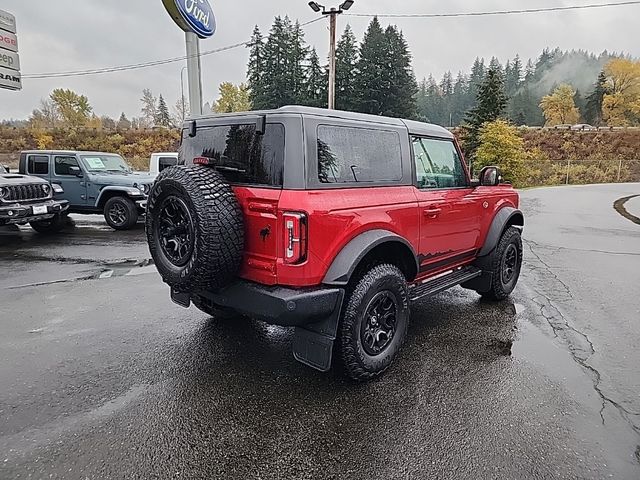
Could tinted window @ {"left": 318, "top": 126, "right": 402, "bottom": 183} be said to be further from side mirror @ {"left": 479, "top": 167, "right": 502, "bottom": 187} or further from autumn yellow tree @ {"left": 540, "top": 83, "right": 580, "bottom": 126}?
autumn yellow tree @ {"left": 540, "top": 83, "right": 580, "bottom": 126}

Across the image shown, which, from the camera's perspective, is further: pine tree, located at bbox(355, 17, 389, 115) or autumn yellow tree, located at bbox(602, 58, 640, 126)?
autumn yellow tree, located at bbox(602, 58, 640, 126)

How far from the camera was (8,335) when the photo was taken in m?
4.11

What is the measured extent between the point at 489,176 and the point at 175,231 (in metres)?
3.41

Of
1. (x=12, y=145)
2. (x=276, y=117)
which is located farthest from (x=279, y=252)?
(x=12, y=145)

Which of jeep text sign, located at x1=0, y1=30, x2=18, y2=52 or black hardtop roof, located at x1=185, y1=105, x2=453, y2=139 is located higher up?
jeep text sign, located at x1=0, y1=30, x2=18, y2=52

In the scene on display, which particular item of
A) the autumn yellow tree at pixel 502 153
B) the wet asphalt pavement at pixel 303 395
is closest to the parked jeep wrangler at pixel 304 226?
the wet asphalt pavement at pixel 303 395

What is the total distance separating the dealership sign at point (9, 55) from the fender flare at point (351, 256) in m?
15.4

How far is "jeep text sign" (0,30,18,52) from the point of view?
13.9 metres

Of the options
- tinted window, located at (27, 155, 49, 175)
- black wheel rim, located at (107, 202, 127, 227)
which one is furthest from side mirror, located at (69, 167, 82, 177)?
black wheel rim, located at (107, 202, 127, 227)

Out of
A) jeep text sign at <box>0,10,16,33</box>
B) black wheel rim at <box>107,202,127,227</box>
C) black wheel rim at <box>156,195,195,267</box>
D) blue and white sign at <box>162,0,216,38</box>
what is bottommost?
black wheel rim at <box>107,202,127,227</box>

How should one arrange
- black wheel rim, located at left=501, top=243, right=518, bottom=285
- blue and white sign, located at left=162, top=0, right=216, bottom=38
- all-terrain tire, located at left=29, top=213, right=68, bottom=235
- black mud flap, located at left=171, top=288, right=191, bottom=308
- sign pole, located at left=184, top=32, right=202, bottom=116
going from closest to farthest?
black mud flap, located at left=171, top=288, right=191, bottom=308 → black wheel rim, located at left=501, top=243, right=518, bottom=285 → all-terrain tire, located at left=29, top=213, right=68, bottom=235 → blue and white sign, located at left=162, top=0, right=216, bottom=38 → sign pole, located at left=184, top=32, right=202, bottom=116

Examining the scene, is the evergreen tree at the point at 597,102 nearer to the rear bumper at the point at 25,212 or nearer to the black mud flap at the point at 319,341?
the rear bumper at the point at 25,212

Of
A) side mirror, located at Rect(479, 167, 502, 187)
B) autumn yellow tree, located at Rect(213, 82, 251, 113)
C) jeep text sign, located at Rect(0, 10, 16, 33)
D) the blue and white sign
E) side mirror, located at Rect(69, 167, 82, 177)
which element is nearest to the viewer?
side mirror, located at Rect(479, 167, 502, 187)

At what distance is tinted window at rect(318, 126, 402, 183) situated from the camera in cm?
311
